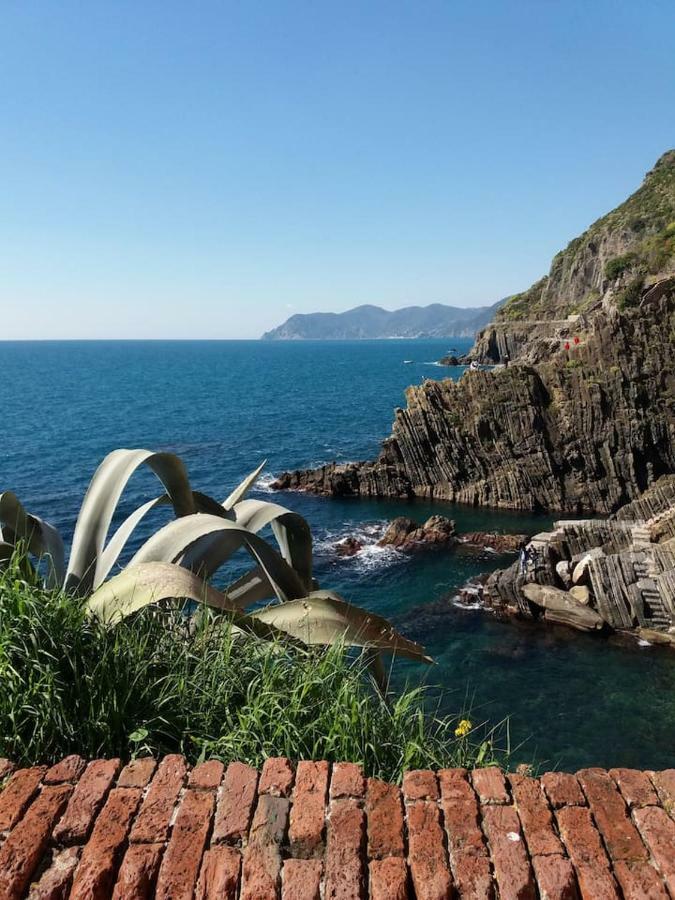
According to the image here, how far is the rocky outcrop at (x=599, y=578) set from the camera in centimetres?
2198

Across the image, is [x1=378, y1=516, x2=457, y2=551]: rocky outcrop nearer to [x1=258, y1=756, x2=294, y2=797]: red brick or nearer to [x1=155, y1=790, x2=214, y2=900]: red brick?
[x1=258, y1=756, x2=294, y2=797]: red brick

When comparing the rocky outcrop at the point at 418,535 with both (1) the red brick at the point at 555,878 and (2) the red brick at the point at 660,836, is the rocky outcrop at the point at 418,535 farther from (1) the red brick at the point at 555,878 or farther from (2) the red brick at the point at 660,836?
(1) the red brick at the point at 555,878

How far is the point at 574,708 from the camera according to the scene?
60.0 feet

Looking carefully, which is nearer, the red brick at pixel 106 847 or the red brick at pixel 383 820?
the red brick at pixel 106 847

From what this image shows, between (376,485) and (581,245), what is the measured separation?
102383 millimetres

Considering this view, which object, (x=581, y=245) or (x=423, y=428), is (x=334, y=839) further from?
(x=581, y=245)

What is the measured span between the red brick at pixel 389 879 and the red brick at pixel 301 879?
0.64 feet

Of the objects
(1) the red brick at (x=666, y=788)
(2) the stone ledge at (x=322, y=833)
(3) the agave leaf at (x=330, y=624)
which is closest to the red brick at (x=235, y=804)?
(2) the stone ledge at (x=322, y=833)

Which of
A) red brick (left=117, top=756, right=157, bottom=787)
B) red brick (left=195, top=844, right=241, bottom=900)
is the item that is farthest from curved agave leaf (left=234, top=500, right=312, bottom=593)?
red brick (left=195, top=844, right=241, bottom=900)

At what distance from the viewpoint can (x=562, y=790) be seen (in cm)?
363

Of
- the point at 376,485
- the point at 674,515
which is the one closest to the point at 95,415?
the point at 376,485

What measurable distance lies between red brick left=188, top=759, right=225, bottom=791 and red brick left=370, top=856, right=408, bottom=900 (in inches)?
36.5

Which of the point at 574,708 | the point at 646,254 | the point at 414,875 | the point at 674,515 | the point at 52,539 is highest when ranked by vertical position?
the point at 646,254

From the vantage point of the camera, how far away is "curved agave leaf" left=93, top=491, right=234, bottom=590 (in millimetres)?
6102
